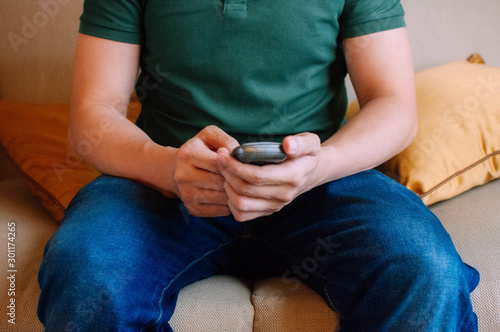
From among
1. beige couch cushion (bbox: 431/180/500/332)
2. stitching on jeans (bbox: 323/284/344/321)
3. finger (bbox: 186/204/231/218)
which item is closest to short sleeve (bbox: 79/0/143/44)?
finger (bbox: 186/204/231/218)

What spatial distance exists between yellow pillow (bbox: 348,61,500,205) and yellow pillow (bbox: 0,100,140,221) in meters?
0.79

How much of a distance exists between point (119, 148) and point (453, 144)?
30.1 inches

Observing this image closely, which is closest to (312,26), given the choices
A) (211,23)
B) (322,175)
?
(211,23)

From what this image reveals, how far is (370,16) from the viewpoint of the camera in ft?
2.81

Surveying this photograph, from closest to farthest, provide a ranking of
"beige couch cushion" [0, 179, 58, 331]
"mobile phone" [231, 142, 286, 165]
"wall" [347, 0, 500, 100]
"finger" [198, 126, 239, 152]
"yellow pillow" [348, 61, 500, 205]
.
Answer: "mobile phone" [231, 142, 286, 165] → "finger" [198, 126, 239, 152] → "beige couch cushion" [0, 179, 58, 331] → "yellow pillow" [348, 61, 500, 205] → "wall" [347, 0, 500, 100]

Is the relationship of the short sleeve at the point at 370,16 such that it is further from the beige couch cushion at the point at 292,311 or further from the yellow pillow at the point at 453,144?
the beige couch cushion at the point at 292,311

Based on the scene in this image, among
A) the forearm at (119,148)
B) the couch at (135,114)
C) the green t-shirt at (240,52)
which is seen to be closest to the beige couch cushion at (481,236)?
the couch at (135,114)

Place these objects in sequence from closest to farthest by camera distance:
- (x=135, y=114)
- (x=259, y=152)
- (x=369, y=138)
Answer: (x=259, y=152) < (x=369, y=138) < (x=135, y=114)

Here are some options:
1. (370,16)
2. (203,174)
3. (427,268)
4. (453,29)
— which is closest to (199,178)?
(203,174)

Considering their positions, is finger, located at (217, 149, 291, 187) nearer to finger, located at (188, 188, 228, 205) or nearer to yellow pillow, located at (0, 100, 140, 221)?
finger, located at (188, 188, 228, 205)

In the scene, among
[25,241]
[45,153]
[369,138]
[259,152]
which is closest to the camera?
[259,152]

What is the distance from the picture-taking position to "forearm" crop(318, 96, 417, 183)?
731 millimetres

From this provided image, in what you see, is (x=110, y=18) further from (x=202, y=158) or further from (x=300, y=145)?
(x=300, y=145)

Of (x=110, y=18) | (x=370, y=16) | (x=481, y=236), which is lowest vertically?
(x=481, y=236)
